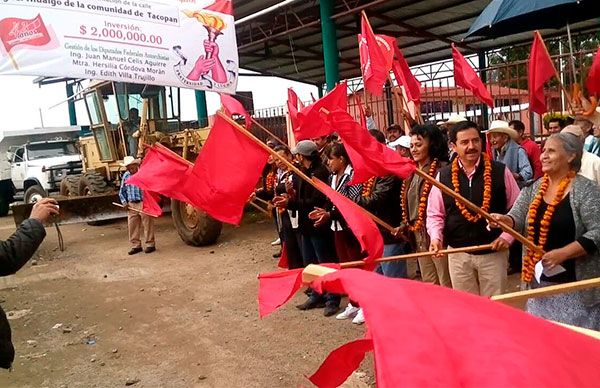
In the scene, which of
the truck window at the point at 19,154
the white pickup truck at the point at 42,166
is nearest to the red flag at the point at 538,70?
the white pickup truck at the point at 42,166

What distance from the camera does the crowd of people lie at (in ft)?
8.38

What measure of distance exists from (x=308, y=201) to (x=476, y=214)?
2.06 meters

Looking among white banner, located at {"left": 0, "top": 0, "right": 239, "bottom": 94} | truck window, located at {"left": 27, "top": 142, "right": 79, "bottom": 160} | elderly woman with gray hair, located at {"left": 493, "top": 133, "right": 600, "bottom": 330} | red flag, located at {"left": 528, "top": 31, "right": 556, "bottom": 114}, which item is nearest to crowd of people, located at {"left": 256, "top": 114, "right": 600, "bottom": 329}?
elderly woman with gray hair, located at {"left": 493, "top": 133, "right": 600, "bottom": 330}

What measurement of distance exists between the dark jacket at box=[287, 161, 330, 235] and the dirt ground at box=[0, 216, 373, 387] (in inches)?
32.2

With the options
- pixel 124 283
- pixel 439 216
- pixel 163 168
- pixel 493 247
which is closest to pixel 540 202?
pixel 493 247

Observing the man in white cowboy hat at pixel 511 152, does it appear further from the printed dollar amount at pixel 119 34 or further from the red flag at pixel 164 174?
the printed dollar amount at pixel 119 34

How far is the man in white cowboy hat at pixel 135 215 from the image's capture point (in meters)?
8.12

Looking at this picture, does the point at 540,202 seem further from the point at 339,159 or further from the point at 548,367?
the point at 339,159

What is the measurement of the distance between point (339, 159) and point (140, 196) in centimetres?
476

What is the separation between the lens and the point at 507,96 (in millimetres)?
7699

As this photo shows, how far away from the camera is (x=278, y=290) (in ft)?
6.14

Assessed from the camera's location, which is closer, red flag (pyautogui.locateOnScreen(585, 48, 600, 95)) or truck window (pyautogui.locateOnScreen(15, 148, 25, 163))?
red flag (pyautogui.locateOnScreen(585, 48, 600, 95))

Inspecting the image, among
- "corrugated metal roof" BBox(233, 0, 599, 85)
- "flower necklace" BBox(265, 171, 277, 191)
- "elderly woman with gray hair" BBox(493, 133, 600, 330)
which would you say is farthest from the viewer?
"corrugated metal roof" BBox(233, 0, 599, 85)

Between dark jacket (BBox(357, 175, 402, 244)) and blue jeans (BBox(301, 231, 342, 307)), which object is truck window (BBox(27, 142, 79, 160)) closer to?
blue jeans (BBox(301, 231, 342, 307))
